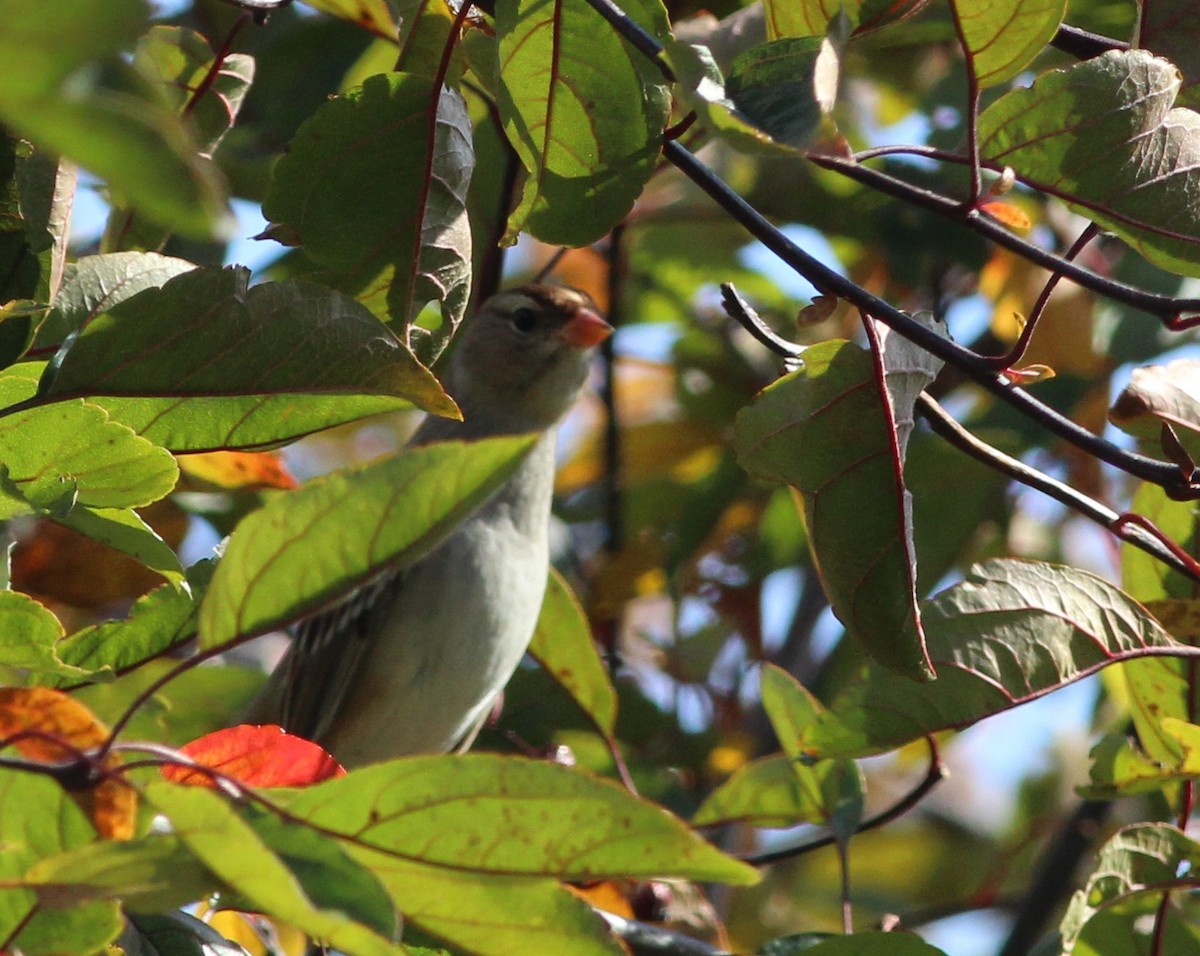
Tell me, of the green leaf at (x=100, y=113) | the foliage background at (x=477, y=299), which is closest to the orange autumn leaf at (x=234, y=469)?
the foliage background at (x=477, y=299)

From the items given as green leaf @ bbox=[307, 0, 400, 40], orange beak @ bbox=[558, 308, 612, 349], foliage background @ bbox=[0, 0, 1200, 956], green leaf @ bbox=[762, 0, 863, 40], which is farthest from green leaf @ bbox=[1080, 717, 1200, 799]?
orange beak @ bbox=[558, 308, 612, 349]

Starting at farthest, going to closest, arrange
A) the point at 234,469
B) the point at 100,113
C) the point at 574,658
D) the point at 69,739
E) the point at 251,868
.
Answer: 1. the point at 574,658
2. the point at 234,469
3. the point at 69,739
4. the point at 251,868
5. the point at 100,113

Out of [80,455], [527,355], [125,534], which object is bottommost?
[527,355]

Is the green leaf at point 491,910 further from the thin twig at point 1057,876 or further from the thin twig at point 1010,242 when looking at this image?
the thin twig at point 1057,876

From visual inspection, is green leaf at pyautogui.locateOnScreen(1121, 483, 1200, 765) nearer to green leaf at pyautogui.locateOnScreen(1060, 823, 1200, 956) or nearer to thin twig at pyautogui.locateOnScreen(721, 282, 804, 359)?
green leaf at pyautogui.locateOnScreen(1060, 823, 1200, 956)

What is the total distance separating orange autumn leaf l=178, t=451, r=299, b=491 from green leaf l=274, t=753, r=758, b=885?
151 centimetres

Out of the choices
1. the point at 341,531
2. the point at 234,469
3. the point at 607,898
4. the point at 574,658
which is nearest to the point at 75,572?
the point at 234,469

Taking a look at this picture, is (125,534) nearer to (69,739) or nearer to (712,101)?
(69,739)

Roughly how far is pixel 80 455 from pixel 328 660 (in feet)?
7.71

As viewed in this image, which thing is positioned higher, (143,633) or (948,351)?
(948,351)

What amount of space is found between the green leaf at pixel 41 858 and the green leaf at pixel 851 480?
2.91 feet

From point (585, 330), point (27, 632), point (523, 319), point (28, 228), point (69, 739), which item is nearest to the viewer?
point (69, 739)

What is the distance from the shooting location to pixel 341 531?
1144 millimetres

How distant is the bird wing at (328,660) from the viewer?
12.4 feet
